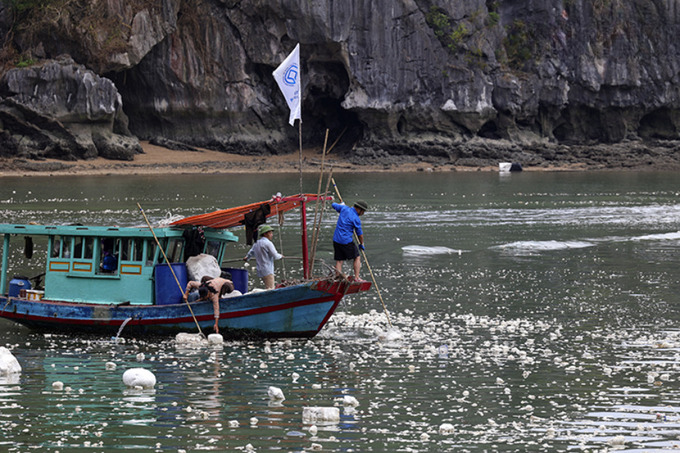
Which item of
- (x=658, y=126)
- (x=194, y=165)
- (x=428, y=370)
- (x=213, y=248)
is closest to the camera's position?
(x=428, y=370)

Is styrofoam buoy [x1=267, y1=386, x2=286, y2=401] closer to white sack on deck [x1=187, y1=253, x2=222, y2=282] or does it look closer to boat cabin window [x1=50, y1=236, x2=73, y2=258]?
white sack on deck [x1=187, y1=253, x2=222, y2=282]

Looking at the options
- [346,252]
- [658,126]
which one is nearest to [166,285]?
[346,252]

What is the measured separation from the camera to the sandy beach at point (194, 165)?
195 ft

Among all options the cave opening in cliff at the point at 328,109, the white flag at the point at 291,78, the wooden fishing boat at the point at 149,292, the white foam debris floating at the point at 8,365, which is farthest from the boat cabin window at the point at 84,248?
the cave opening in cliff at the point at 328,109

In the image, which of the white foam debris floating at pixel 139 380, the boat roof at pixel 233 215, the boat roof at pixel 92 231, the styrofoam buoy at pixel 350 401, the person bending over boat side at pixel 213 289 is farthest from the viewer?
the boat roof at pixel 233 215

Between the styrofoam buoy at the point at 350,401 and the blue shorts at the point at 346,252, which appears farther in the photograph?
the blue shorts at the point at 346,252

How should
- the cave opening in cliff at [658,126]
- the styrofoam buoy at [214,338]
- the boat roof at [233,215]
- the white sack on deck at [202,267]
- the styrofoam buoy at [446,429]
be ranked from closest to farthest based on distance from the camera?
1. the styrofoam buoy at [446,429]
2. the styrofoam buoy at [214,338]
3. the boat roof at [233,215]
4. the white sack on deck at [202,267]
5. the cave opening in cliff at [658,126]

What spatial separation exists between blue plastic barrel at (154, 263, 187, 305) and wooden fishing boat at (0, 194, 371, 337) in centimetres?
2

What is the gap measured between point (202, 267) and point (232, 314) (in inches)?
55.9

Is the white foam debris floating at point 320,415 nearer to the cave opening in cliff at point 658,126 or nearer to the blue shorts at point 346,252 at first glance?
the blue shorts at point 346,252

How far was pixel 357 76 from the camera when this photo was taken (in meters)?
73.1

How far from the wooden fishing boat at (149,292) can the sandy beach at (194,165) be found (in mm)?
41855

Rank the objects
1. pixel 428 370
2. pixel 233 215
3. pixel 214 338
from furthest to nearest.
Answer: pixel 233 215
pixel 214 338
pixel 428 370

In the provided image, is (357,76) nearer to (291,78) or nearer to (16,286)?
(291,78)
